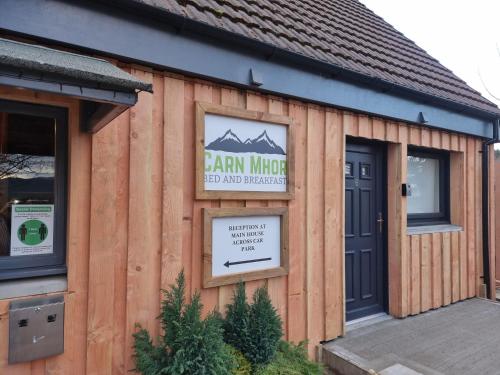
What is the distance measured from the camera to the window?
5020mm

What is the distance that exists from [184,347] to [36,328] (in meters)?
0.89

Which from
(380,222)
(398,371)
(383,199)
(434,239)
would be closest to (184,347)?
(398,371)

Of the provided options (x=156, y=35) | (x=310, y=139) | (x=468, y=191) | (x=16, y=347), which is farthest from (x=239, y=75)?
A: (x=468, y=191)

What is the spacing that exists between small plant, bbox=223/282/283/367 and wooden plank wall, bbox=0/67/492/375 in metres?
0.23

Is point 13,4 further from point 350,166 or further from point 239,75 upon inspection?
point 350,166

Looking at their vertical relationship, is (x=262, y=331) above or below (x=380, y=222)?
below

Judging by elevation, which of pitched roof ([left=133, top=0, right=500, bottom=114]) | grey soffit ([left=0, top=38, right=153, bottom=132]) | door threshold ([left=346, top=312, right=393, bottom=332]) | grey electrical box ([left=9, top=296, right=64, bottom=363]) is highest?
pitched roof ([left=133, top=0, right=500, bottom=114])

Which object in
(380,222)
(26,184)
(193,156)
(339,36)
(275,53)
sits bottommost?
(380,222)

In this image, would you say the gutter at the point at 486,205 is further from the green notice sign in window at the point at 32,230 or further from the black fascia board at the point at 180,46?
the green notice sign in window at the point at 32,230

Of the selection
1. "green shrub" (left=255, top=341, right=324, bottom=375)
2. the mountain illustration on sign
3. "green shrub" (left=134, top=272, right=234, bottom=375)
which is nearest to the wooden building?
the mountain illustration on sign

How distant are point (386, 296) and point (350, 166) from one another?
1.75 metres

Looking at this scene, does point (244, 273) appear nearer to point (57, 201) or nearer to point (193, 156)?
point (193, 156)

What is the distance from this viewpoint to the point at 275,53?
10.2 feet

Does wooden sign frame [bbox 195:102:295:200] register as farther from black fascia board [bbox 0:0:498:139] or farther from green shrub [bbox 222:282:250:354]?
green shrub [bbox 222:282:250:354]
